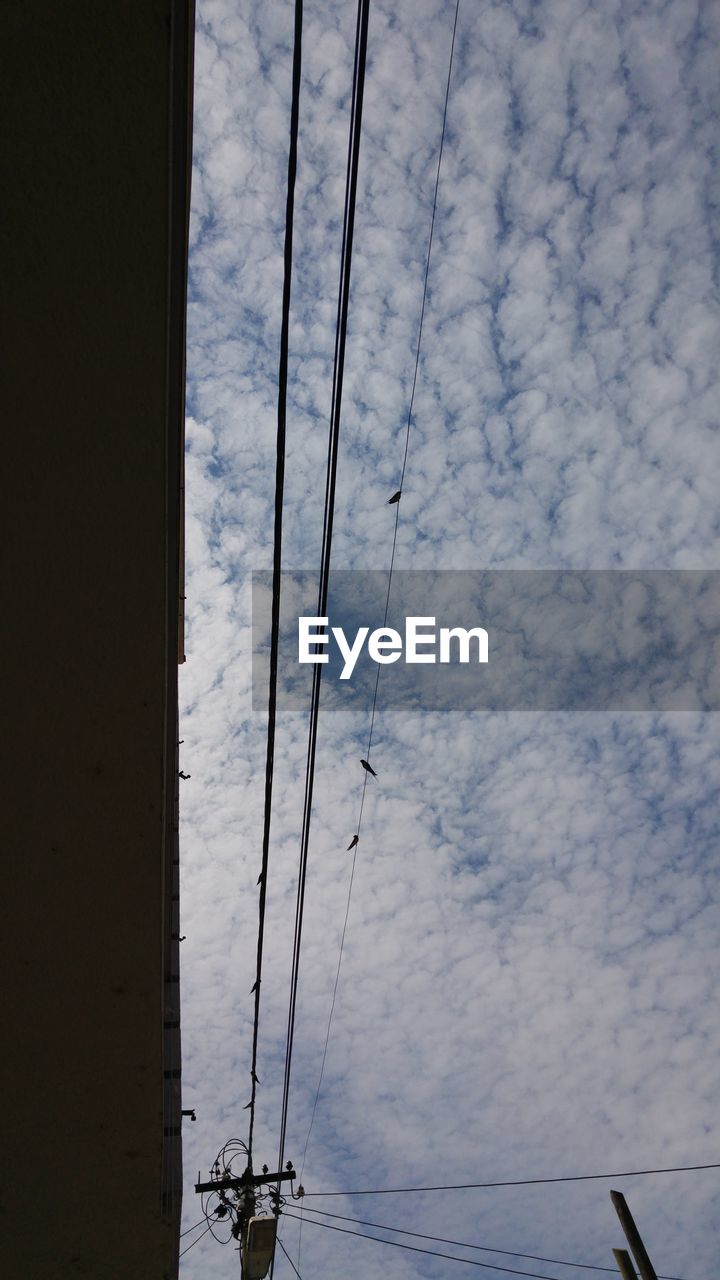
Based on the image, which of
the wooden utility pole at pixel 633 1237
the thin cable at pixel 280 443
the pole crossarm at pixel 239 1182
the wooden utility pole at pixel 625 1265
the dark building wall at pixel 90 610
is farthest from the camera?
the pole crossarm at pixel 239 1182

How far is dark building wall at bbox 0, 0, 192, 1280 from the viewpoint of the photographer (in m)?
2.30

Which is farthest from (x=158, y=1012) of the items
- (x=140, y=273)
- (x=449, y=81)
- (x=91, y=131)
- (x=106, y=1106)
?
(x=449, y=81)

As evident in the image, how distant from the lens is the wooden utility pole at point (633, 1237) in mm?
8320

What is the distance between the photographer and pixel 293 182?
3705mm

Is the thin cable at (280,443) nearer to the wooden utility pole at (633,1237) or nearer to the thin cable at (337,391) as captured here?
the thin cable at (337,391)

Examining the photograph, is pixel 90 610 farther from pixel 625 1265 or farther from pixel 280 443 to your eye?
pixel 625 1265

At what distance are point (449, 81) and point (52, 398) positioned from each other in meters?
4.65

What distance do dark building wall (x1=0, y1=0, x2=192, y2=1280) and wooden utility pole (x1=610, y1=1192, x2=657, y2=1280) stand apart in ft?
25.2

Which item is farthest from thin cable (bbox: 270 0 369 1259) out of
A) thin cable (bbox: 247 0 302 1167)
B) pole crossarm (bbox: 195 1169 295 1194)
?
pole crossarm (bbox: 195 1169 295 1194)

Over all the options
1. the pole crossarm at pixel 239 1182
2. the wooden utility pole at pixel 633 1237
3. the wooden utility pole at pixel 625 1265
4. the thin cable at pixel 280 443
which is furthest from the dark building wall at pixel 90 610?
the pole crossarm at pixel 239 1182

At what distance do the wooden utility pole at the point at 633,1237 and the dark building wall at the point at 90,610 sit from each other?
768cm

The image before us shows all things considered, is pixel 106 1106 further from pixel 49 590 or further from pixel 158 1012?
pixel 49 590

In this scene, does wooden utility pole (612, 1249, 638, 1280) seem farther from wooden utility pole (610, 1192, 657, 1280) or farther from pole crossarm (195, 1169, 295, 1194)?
pole crossarm (195, 1169, 295, 1194)

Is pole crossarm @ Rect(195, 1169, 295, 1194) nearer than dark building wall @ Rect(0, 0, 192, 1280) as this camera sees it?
No
